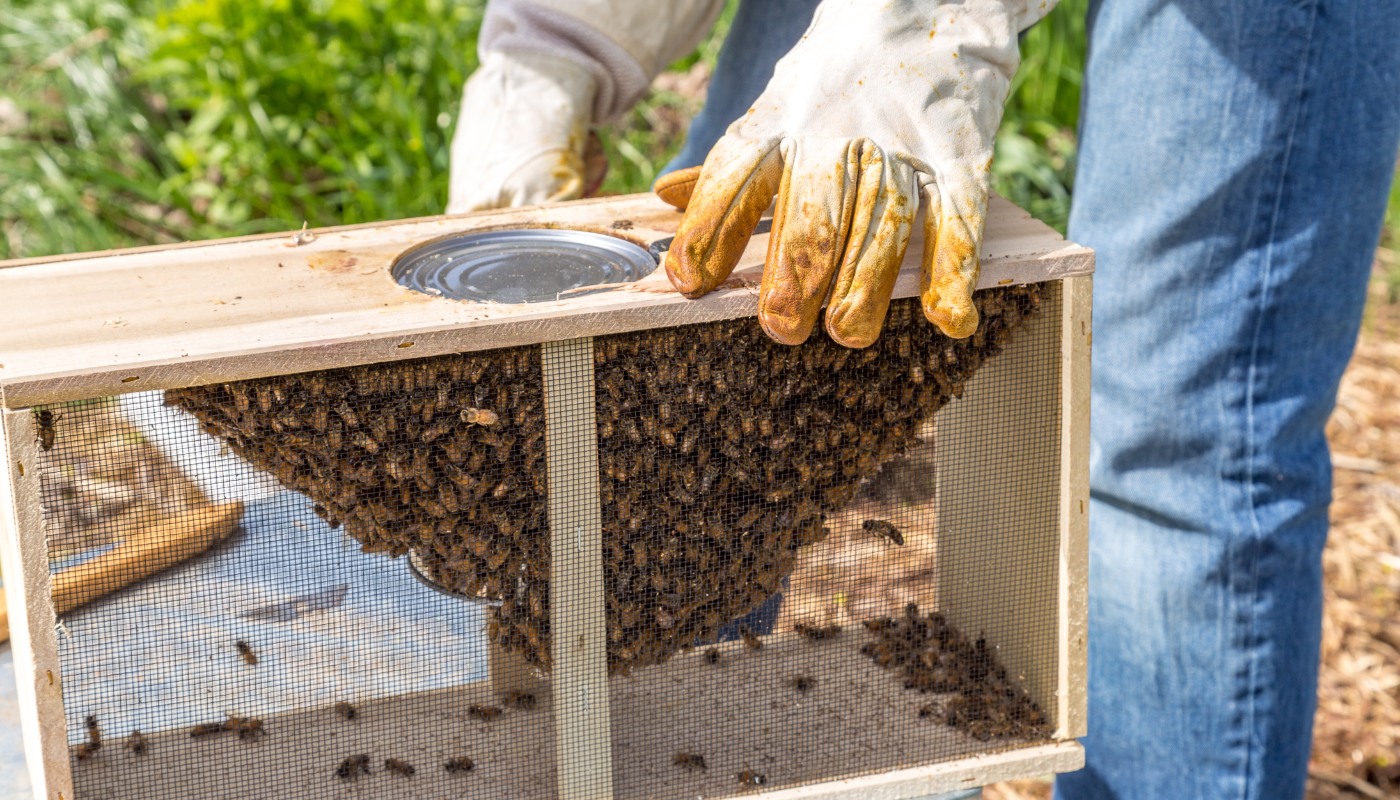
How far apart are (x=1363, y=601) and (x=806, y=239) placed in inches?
107

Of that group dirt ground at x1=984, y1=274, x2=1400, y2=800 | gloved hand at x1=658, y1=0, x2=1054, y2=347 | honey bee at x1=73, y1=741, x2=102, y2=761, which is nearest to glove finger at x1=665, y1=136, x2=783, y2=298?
gloved hand at x1=658, y1=0, x2=1054, y2=347

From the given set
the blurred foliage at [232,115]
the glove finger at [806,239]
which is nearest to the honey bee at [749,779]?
the glove finger at [806,239]

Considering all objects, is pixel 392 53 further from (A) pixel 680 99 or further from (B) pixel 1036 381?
(B) pixel 1036 381

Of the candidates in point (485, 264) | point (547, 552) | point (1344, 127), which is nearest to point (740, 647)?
point (547, 552)

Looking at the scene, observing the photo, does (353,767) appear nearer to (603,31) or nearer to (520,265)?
(520,265)

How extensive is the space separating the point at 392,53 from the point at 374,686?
3.43m

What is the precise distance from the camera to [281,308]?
1449 mm

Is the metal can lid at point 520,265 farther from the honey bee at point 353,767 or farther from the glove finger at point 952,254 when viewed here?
the honey bee at point 353,767

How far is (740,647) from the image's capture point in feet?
6.35

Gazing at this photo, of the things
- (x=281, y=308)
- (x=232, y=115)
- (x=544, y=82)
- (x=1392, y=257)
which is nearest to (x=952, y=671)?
(x=281, y=308)

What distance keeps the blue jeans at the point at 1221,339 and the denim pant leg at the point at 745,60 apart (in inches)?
1.0

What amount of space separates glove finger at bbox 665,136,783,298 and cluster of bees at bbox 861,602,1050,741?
701mm

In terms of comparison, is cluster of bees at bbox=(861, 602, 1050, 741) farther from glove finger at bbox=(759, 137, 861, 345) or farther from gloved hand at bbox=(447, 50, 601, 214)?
gloved hand at bbox=(447, 50, 601, 214)

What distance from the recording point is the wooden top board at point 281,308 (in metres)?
1.30
